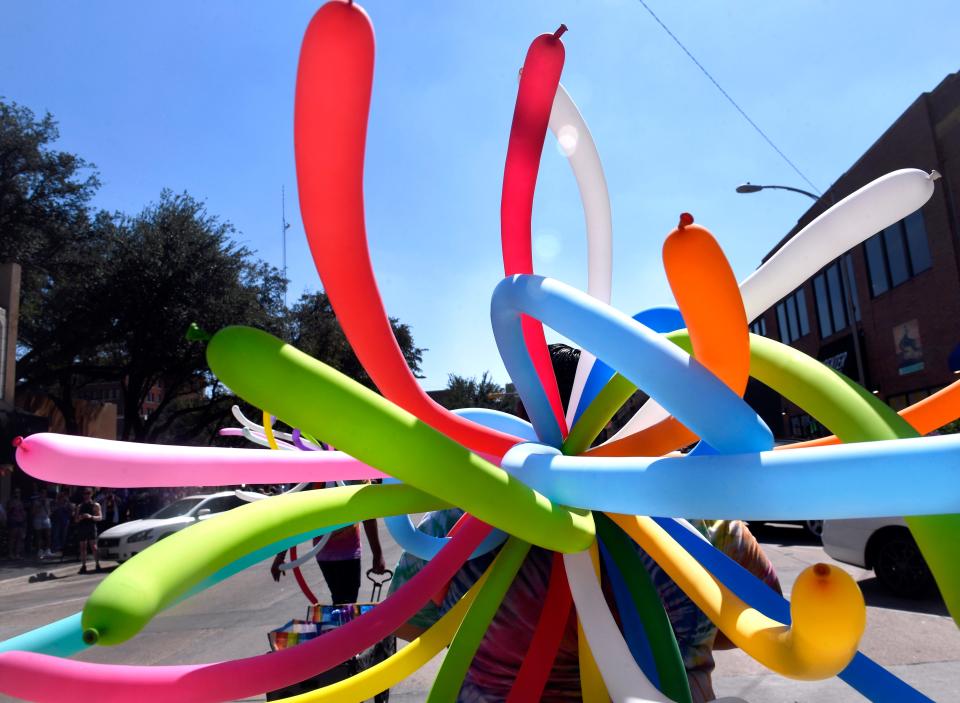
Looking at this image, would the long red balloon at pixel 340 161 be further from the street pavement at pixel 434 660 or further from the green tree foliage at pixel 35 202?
the green tree foliage at pixel 35 202

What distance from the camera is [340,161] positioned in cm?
99

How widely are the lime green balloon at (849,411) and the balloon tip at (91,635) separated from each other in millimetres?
913

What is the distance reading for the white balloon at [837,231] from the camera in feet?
4.13

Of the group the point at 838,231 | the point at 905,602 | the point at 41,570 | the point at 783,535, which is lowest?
the point at 783,535

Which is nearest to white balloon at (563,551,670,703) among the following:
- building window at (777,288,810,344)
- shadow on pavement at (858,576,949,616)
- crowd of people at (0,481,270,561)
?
shadow on pavement at (858,576,949,616)

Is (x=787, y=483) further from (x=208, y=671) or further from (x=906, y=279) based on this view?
(x=906, y=279)

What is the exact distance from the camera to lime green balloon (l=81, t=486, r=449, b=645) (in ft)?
2.52

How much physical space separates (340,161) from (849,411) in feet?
2.70

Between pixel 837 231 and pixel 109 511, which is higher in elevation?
pixel 837 231

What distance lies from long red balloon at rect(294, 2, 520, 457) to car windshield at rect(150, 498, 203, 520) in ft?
51.4

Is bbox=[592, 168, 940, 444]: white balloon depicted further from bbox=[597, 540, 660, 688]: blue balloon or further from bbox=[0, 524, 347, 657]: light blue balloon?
bbox=[0, 524, 347, 657]: light blue balloon

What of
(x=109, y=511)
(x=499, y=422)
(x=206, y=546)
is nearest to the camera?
(x=206, y=546)

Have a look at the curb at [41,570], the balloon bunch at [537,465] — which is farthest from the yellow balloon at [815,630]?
the curb at [41,570]

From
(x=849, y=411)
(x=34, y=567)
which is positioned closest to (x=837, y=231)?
(x=849, y=411)
